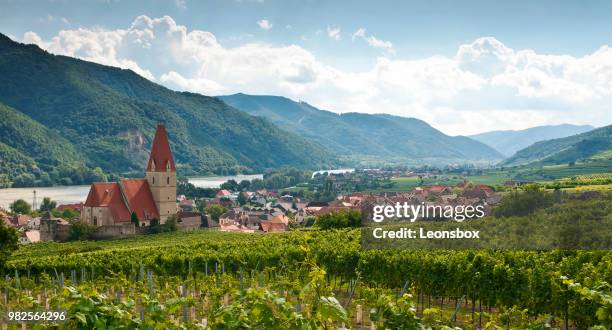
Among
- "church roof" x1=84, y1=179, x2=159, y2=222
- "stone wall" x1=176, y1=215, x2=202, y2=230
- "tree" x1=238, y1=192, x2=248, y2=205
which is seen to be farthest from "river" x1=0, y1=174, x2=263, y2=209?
"church roof" x1=84, y1=179, x2=159, y2=222

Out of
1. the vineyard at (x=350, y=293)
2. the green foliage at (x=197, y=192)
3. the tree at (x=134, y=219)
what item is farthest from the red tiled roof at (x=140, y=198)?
the green foliage at (x=197, y=192)

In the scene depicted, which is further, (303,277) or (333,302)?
(303,277)

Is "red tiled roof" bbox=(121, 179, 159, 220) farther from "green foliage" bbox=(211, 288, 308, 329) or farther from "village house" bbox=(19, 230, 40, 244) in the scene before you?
"green foliage" bbox=(211, 288, 308, 329)

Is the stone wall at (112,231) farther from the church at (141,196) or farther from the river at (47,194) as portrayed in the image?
the river at (47,194)

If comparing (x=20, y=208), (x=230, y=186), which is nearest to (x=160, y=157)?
(x=20, y=208)

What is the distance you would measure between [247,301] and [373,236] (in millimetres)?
5105

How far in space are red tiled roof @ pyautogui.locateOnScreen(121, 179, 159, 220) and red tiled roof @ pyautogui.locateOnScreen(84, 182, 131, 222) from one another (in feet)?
3.20

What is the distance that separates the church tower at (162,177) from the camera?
79.2 metres

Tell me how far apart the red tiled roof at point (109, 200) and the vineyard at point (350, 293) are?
3596 cm

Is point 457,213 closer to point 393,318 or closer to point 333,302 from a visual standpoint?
point 393,318

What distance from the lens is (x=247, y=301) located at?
26.1 ft

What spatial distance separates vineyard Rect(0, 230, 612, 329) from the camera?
291 inches

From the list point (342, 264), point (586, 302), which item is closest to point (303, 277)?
point (342, 264)

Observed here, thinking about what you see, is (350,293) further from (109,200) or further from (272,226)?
(272,226)
